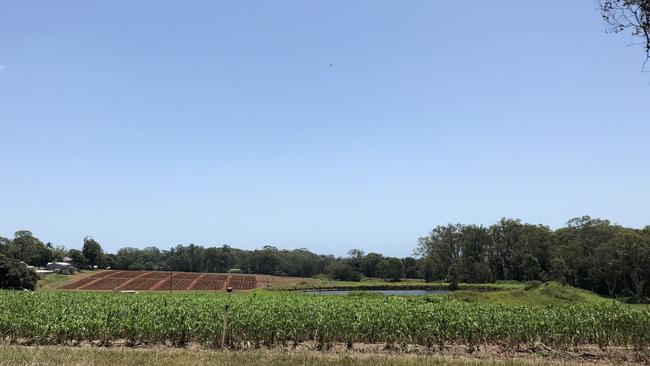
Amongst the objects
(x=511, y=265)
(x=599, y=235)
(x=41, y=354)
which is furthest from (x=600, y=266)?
(x=41, y=354)

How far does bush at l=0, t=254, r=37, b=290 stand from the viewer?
64312mm

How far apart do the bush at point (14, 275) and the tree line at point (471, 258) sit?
35667 mm

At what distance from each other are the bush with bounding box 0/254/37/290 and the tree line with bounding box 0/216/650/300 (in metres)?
35.7

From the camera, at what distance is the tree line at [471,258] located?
76.1m

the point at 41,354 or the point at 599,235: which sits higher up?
the point at 599,235

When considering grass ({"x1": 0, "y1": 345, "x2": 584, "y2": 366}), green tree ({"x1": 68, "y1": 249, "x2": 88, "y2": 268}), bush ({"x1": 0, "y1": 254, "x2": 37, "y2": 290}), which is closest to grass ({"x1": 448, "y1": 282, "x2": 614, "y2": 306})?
grass ({"x1": 0, "y1": 345, "x2": 584, "y2": 366})

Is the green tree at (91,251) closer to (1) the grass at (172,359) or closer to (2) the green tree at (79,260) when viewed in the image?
(2) the green tree at (79,260)

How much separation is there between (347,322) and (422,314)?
3.54m

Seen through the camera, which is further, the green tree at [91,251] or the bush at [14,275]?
the green tree at [91,251]

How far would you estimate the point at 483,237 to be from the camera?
397 feet

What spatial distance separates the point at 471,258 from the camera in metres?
118

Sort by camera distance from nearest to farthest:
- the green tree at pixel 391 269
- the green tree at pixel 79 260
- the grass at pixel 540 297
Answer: the grass at pixel 540 297
the green tree at pixel 79 260
the green tree at pixel 391 269

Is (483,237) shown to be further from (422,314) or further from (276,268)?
(422,314)

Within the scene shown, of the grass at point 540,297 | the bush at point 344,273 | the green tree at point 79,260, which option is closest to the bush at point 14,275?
the grass at point 540,297
